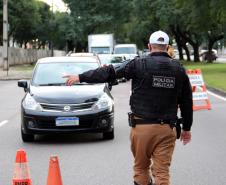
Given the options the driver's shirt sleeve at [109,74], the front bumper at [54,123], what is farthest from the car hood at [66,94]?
the driver's shirt sleeve at [109,74]

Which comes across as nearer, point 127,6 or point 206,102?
point 206,102

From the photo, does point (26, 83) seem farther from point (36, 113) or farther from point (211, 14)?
point (211, 14)

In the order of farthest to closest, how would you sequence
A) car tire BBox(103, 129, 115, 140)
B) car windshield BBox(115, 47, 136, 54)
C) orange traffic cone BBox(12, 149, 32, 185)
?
car windshield BBox(115, 47, 136, 54), car tire BBox(103, 129, 115, 140), orange traffic cone BBox(12, 149, 32, 185)

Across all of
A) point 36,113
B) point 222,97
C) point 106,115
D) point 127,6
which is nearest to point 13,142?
point 36,113

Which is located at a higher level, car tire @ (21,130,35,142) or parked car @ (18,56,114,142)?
parked car @ (18,56,114,142)

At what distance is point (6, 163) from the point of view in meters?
9.96

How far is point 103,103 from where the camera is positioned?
12164 millimetres

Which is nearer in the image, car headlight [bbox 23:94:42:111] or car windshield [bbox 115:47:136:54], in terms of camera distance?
car headlight [bbox 23:94:42:111]

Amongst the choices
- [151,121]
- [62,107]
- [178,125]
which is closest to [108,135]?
[62,107]

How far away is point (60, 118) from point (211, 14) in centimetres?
3137

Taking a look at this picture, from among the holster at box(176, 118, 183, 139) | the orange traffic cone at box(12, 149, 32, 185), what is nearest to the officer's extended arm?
the holster at box(176, 118, 183, 139)

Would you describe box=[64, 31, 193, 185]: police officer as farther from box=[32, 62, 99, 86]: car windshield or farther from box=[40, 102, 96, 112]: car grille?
box=[32, 62, 99, 86]: car windshield

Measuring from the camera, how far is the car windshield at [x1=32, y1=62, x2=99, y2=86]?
13180mm

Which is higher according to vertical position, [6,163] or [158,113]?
[158,113]
